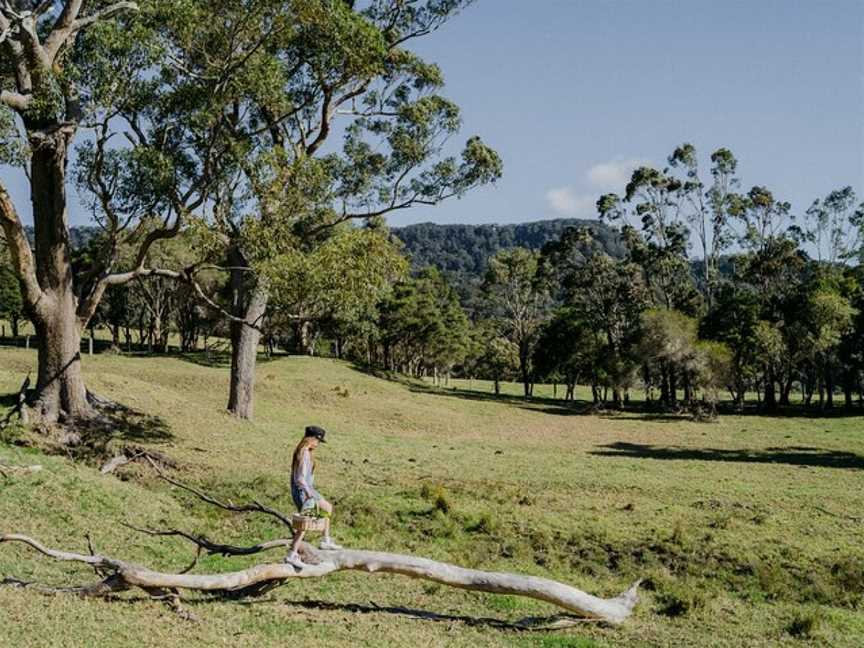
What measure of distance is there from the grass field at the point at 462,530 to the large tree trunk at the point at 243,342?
0.90m

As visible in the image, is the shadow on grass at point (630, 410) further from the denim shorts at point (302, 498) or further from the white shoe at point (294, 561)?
the white shoe at point (294, 561)

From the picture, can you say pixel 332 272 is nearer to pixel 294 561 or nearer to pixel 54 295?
pixel 54 295

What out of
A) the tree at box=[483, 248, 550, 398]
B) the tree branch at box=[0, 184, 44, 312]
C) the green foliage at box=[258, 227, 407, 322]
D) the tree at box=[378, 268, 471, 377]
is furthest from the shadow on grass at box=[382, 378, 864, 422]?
the tree branch at box=[0, 184, 44, 312]

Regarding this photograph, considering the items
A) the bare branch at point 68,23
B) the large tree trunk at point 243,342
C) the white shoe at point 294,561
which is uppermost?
the bare branch at point 68,23

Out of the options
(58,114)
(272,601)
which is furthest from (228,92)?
(272,601)

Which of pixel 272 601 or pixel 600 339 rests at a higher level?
pixel 600 339

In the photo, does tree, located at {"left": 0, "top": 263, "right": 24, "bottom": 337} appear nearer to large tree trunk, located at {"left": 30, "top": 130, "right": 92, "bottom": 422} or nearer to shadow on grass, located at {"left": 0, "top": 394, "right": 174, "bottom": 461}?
shadow on grass, located at {"left": 0, "top": 394, "right": 174, "bottom": 461}

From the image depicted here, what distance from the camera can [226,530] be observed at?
16.7m

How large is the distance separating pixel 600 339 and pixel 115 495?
56.3 m

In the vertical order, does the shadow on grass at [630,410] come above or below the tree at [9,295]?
below

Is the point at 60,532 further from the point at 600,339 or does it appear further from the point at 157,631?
the point at 600,339

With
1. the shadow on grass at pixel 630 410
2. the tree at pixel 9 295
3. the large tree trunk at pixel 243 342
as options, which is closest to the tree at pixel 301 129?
the large tree trunk at pixel 243 342

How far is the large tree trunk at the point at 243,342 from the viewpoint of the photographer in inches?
1209

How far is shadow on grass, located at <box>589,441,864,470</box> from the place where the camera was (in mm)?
34688
